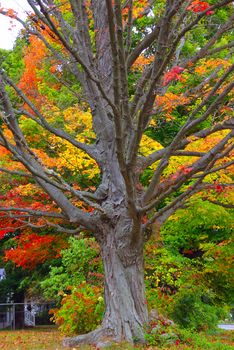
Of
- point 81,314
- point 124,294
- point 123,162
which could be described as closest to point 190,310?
point 81,314

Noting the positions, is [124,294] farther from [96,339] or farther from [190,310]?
[190,310]

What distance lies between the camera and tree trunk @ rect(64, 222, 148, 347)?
7988mm

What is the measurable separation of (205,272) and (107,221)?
14.8 feet

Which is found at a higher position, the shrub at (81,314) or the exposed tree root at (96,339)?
the shrub at (81,314)

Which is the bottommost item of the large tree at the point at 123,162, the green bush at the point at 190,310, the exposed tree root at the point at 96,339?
the exposed tree root at the point at 96,339

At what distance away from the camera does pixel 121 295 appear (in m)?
8.14

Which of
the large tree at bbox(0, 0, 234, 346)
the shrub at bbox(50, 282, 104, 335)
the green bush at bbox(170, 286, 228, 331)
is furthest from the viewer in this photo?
the green bush at bbox(170, 286, 228, 331)

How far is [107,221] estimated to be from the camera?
8.58 metres

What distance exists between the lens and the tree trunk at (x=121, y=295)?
7.99 m

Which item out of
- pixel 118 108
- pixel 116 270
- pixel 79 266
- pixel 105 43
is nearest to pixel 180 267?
pixel 79 266

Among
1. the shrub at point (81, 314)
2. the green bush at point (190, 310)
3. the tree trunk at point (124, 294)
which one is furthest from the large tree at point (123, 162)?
the green bush at point (190, 310)

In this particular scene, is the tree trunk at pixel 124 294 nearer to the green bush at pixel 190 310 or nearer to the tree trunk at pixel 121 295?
the tree trunk at pixel 121 295

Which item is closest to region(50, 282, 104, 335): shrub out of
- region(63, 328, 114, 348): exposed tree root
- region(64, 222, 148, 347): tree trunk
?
region(64, 222, 148, 347): tree trunk

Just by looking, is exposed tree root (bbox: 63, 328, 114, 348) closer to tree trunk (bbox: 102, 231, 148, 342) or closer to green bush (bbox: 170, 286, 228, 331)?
tree trunk (bbox: 102, 231, 148, 342)
